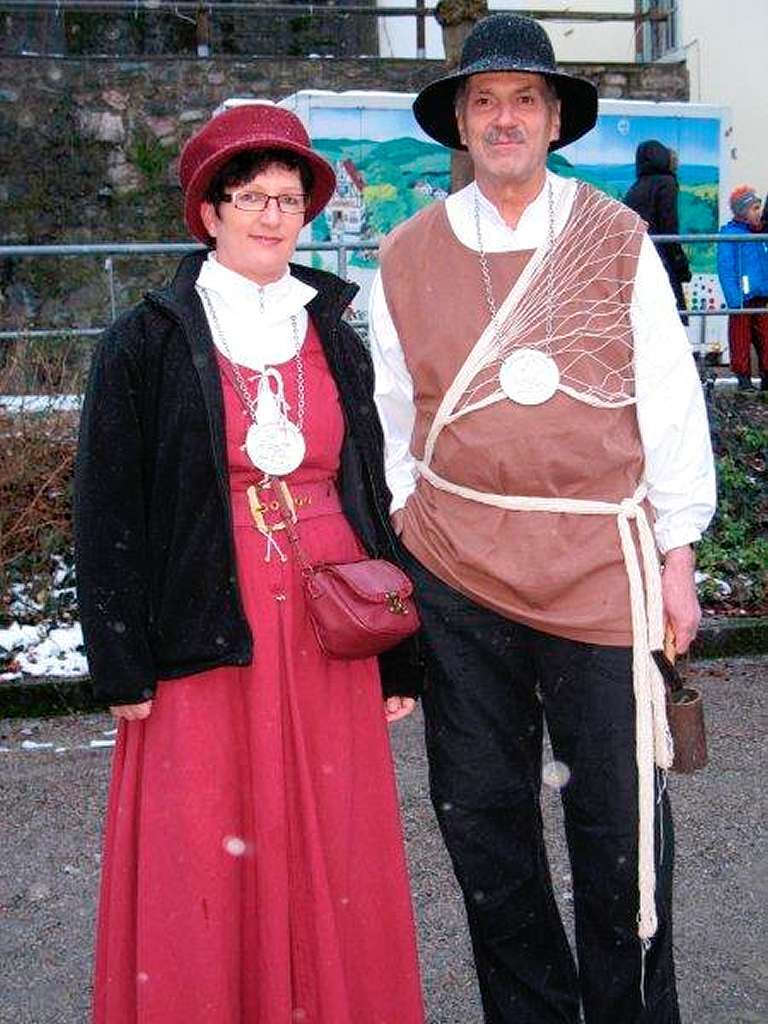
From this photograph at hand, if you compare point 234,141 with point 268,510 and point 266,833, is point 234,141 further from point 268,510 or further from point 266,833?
point 266,833

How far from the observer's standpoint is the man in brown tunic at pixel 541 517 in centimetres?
269

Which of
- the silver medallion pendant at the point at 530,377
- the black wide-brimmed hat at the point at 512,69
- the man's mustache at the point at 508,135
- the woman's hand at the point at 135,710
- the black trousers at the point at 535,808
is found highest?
the black wide-brimmed hat at the point at 512,69

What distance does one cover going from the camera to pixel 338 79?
13.7 m

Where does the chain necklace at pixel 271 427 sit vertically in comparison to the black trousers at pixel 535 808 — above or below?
above

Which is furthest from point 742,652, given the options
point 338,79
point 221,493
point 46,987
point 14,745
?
point 338,79

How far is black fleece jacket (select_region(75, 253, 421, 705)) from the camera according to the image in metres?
2.64

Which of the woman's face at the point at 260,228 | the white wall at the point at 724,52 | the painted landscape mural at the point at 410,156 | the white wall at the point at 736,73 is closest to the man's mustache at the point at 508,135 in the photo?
the woman's face at the point at 260,228

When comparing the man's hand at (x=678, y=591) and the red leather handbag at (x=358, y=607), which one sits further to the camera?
the man's hand at (x=678, y=591)

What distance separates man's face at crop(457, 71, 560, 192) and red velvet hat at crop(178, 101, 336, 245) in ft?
1.07

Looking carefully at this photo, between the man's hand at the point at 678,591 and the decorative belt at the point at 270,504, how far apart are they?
702 millimetres

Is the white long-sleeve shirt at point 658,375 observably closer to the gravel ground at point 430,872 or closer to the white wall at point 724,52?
the gravel ground at point 430,872

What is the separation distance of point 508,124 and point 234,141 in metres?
0.55

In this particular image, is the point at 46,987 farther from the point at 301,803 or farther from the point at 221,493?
the point at 221,493

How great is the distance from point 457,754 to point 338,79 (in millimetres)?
11830
